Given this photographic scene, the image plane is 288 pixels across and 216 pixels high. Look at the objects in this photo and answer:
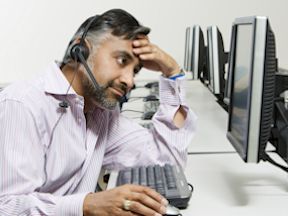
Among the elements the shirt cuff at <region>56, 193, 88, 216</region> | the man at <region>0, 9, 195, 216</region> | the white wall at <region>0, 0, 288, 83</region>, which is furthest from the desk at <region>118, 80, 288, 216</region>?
the white wall at <region>0, 0, 288, 83</region>

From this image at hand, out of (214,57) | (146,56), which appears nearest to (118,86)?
(146,56)

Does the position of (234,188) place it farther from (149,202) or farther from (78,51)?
(78,51)

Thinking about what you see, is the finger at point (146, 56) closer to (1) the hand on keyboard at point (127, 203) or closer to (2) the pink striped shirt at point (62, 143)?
(2) the pink striped shirt at point (62, 143)

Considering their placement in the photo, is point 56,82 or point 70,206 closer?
point 70,206

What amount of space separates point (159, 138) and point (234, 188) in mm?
327

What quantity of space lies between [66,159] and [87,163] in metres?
0.11

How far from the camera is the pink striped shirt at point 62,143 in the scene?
873 millimetres

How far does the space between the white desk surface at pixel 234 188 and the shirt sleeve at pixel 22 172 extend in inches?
11.1

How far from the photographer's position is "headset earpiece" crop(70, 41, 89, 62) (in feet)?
3.37

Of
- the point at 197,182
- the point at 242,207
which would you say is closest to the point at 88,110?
the point at 197,182

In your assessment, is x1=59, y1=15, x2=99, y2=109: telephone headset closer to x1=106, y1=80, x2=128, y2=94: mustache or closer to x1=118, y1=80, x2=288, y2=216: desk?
x1=106, y1=80, x2=128, y2=94: mustache

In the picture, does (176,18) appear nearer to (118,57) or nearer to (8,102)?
(118,57)

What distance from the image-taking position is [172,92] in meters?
1.29

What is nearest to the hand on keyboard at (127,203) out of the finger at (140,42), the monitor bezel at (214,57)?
the finger at (140,42)
